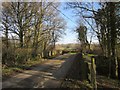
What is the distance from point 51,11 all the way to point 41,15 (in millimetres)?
2798

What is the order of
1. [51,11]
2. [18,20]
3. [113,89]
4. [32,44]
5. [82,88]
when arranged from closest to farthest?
[82,88], [113,89], [18,20], [32,44], [51,11]

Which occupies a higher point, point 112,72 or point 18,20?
point 18,20

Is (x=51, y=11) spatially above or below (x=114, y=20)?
above

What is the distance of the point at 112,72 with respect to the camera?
774 inches

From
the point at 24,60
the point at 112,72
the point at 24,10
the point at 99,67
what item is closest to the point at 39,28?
the point at 24,10

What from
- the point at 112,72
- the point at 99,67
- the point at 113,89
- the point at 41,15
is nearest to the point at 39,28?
the point at 41,15

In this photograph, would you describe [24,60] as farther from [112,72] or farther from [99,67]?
[112,72]

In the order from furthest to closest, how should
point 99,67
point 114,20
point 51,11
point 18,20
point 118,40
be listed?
point 51,11 → point 18,20 → point 99,67 → point 118,40 → point 114,20

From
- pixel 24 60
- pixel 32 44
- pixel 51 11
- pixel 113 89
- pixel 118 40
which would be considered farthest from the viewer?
pixel 51 11

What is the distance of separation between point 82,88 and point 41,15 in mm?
24223

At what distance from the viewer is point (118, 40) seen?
19.1 metres

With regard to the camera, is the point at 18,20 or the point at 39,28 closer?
the point at 18,20

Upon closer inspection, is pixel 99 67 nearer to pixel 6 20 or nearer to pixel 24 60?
pixel 24 60

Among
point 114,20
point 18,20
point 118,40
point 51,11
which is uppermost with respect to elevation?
point 51,11
